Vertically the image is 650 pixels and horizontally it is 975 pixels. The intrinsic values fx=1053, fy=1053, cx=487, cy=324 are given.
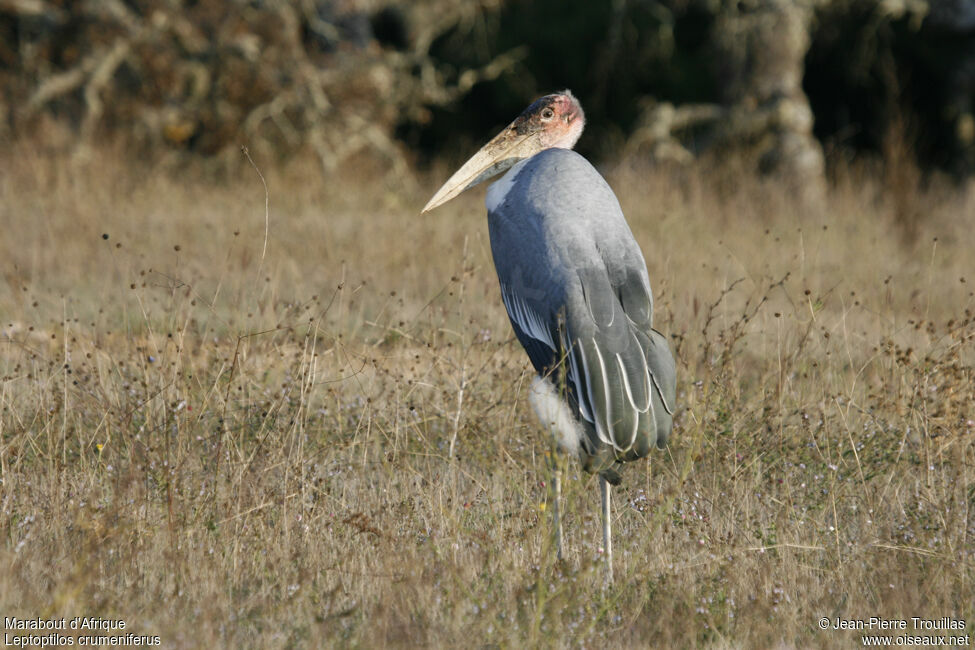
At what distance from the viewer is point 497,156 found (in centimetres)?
482

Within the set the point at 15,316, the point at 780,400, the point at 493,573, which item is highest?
the point at 15,316

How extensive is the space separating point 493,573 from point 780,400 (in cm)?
185

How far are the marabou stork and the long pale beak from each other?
553 millimetres

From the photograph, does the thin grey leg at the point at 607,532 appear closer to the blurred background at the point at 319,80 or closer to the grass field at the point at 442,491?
the grass field at the point at 442,491

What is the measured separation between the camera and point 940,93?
48.5 ft

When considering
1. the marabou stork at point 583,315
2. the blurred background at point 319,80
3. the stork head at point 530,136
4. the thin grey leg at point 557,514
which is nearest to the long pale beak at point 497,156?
the stork head at point 530,136

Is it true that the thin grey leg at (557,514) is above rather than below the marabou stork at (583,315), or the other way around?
below

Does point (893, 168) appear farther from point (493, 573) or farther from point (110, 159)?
point (493, 573)

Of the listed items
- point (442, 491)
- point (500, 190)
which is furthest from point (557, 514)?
point (500, 190)

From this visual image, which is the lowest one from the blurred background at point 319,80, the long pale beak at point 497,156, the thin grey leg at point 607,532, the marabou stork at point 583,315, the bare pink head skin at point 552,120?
the thin grey leg at point 607,532

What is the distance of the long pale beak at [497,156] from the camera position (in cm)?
476

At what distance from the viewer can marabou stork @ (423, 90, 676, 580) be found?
11.8 feet

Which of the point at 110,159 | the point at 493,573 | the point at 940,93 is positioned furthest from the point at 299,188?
the point at 940,93

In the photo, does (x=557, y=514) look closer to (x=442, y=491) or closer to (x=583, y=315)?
(x=442, y=491)
